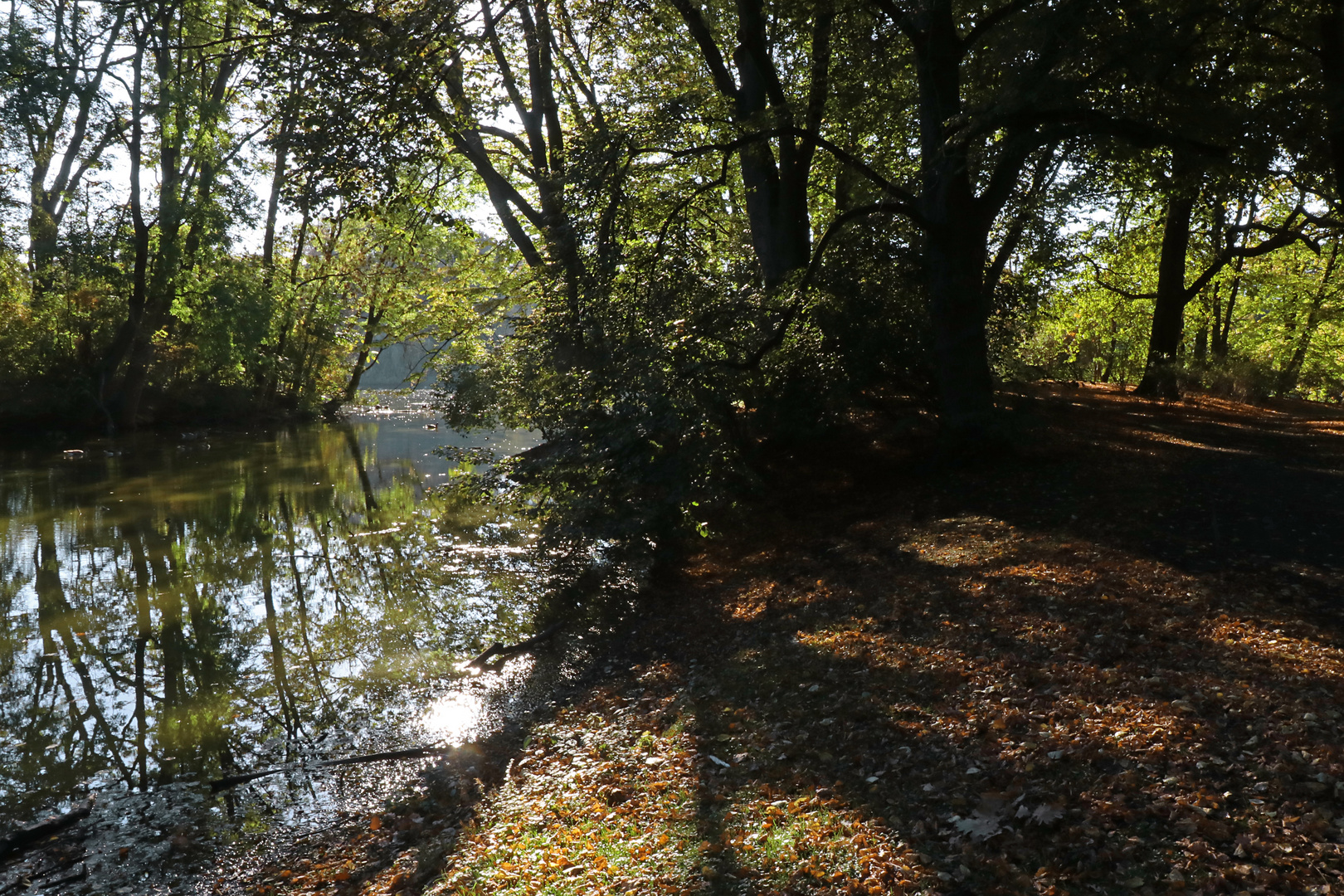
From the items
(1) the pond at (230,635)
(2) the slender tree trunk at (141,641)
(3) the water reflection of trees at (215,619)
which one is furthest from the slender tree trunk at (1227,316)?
(2) the slender tree trunk at (141,641)

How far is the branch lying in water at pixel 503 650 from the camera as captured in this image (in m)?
8.41

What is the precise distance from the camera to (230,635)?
9.70 meters

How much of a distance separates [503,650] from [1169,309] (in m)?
17.3

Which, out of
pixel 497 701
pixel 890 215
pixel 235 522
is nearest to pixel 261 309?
pixel 235 522

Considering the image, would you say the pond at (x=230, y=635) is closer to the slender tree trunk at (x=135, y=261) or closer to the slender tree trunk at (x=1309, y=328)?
the slender tree trunk at (x=135, y=261)

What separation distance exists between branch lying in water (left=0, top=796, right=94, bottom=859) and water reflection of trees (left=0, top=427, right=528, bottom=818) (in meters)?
0.37

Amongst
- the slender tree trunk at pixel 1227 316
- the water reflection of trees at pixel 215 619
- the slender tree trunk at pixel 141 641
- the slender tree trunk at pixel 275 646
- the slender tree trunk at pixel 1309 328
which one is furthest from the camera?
the slender tree trunk at pixel 1227 316

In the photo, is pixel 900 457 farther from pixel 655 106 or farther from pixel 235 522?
pixel 235 522

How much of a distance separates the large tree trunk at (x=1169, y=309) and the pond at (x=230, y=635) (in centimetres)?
1464

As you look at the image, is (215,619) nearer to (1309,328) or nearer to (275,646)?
(275,646)

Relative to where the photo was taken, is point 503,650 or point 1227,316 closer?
point 503,650

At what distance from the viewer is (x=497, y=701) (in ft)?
24.8

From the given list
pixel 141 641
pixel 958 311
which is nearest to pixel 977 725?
pixel 958 311

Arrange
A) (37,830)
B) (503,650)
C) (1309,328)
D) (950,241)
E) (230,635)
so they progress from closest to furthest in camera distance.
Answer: (37,830)
(503,650)
(230,635)
(950,241)
(1309,328)
